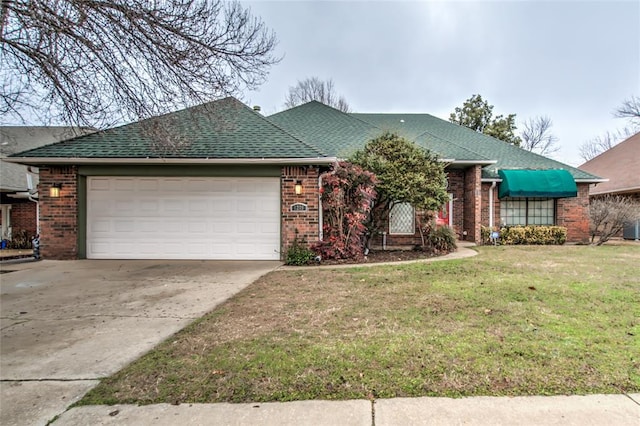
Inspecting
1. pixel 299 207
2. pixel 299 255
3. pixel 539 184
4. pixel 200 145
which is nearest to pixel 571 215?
pixel 539 184

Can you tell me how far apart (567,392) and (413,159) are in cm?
745

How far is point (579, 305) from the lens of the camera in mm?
4488

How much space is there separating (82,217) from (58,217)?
1.92 ft

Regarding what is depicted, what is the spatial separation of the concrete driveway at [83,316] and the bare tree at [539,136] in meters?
34.0

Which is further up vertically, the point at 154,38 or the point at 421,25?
the point at 421,25

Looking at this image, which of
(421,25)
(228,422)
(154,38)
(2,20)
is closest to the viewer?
(228,422)

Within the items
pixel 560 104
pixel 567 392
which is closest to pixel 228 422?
pixel 567 392

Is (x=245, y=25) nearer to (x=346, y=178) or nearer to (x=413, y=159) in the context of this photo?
(x=346, y=178)

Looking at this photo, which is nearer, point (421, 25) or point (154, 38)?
point (154, 38)

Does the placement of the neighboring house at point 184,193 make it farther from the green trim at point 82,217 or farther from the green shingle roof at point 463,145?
the green shingle roof at point 463,145

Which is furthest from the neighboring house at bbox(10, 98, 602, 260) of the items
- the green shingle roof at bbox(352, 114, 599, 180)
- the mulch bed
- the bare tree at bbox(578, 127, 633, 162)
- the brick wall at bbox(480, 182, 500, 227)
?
the bare tree at bbox(578, 127, 633, 162)

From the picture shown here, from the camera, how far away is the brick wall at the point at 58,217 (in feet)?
30.1

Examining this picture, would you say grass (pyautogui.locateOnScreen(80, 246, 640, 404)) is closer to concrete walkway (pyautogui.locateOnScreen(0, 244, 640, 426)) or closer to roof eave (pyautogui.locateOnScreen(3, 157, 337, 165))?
concrete walkway (pyautogui.locateOnScreen(0, 244, 640, 426))

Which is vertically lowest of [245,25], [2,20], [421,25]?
[2,20]
